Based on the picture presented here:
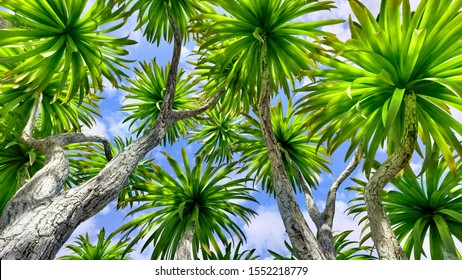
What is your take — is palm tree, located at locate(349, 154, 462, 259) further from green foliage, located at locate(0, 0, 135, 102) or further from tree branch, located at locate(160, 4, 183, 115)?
green foliage, located at locate(0, 0, 135, 102)

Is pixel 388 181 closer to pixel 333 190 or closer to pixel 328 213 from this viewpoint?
pixel 328 213

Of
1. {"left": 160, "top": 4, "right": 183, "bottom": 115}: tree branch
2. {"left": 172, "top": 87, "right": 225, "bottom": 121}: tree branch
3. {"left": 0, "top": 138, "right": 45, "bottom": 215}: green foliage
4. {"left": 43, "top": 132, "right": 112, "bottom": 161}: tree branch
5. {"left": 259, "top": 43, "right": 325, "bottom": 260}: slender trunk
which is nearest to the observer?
{"left": 259, "top": 43, "right": 325, "bottom": 260}: slender trunk

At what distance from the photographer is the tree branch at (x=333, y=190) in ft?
11.8

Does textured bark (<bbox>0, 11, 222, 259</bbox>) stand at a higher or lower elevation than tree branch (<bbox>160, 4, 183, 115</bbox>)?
lower

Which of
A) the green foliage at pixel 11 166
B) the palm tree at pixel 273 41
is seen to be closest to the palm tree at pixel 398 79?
the palm tree at pixel 273 41

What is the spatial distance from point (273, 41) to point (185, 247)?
6.48ft

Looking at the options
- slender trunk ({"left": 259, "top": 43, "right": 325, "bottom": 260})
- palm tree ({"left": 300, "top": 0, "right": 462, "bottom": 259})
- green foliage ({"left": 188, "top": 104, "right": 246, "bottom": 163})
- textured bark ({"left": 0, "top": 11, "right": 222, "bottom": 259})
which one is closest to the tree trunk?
textured bark ({"left": 0, "top": 11, "right": 222, "bottom": 259})

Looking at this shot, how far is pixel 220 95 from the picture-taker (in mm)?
3906

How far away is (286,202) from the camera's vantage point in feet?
9.52

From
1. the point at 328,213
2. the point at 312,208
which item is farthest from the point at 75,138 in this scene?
the point at 328,213

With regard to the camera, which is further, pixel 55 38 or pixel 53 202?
pixel 55 38

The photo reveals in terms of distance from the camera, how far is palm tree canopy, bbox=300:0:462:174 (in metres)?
2.09

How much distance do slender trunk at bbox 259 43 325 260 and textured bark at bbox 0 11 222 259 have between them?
0.95 meters

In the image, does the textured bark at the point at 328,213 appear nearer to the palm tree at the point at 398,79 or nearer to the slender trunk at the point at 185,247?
the palm tree at the point at 398,79
